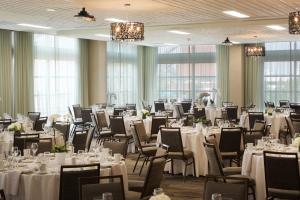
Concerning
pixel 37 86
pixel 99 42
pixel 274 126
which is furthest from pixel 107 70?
pixel 274 126

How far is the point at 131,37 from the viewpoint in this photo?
8.74 m

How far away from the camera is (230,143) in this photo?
347 inches

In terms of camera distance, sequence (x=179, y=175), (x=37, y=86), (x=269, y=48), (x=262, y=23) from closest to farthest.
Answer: (x=179, y=175) < (x=262, y=23) < (x=37, y=86) < (x=269, y=48)

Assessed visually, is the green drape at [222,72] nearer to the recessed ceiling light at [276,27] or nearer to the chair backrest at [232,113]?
the chair backrest at [232,113]

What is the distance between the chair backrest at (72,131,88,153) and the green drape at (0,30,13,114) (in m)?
6.12

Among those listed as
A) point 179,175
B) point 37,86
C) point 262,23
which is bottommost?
point 179,175

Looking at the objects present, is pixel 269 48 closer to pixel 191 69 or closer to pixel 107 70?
pixel 191 69

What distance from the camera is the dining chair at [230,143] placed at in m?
8.77

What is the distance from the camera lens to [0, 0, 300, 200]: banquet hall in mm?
5859

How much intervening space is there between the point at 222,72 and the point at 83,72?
632 centimetres

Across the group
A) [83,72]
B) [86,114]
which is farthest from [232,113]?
[83,72]

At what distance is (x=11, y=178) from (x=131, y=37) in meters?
→ 3.93

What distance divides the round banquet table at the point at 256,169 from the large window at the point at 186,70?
14.3m

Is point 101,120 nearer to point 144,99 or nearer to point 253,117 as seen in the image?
point 253,117
